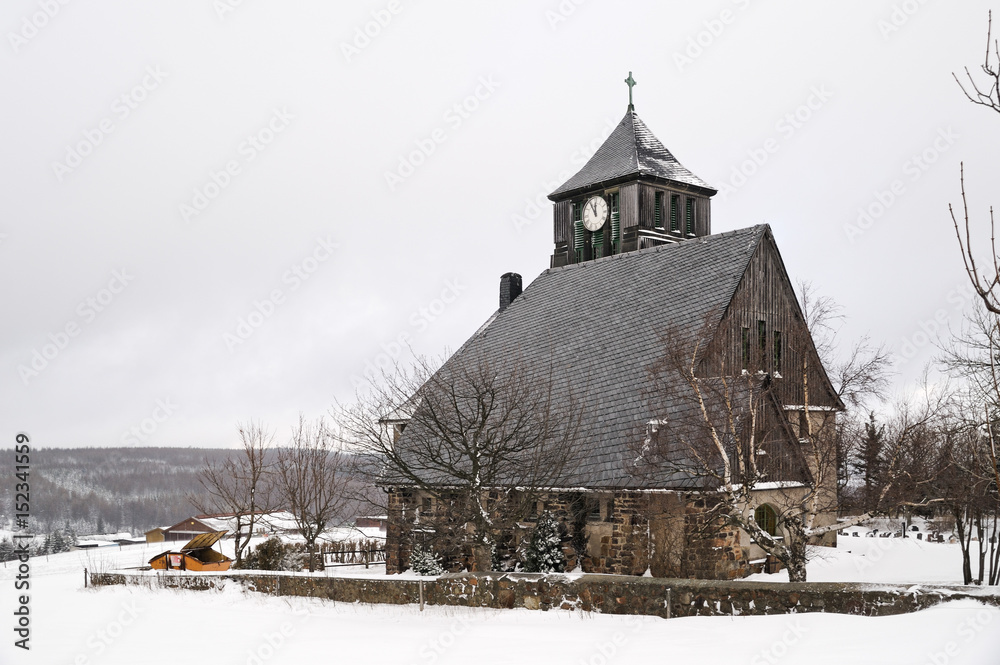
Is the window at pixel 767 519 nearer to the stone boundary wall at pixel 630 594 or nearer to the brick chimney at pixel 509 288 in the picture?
the stone boundary wall at pixel 630 594

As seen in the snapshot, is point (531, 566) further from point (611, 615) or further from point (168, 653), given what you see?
point (168, 653)

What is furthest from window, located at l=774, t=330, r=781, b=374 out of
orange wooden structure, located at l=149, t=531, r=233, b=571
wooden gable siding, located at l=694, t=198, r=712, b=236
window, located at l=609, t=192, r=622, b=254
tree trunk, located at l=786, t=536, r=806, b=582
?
orange wooden structure, located at l=149, t=531, r=233, b=571

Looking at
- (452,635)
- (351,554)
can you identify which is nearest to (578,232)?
(351,554)

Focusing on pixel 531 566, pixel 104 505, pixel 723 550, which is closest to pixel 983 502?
pixel 723 550

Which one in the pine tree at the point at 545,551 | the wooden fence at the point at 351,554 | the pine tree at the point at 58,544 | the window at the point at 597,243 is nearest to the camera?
the pine tree at the point at 545,551

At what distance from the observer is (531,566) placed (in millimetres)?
20062

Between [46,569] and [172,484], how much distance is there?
256 feet

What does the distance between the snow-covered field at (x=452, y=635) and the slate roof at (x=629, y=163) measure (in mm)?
19455

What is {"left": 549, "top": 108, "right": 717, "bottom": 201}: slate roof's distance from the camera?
103ft

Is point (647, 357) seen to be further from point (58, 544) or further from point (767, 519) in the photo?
point (58, 544)

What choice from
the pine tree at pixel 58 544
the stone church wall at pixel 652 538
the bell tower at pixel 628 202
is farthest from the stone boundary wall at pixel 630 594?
the pine tree at pixel 58 544

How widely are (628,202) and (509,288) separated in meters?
5.76

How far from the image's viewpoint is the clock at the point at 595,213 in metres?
32.1

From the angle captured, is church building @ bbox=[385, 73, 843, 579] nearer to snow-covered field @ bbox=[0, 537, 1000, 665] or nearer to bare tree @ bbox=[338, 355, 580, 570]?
bare tree @ bbox=[338, 355, 580, 570]
